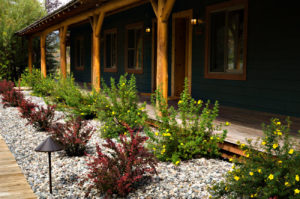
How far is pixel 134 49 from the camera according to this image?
1134cm

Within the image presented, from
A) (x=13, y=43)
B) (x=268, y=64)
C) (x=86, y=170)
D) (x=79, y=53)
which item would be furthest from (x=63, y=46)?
(x=86, y=170)

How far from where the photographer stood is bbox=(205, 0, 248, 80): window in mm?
6859

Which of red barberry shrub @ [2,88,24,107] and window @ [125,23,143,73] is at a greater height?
window @ [125,23,143,73]

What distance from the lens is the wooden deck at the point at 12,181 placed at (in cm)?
326

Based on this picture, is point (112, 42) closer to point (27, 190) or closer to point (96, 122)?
point (96, 122)

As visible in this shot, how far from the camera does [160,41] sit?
5.96 m

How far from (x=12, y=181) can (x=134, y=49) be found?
828cm

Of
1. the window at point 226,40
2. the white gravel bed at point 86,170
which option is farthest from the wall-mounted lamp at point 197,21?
the white gravel bed at point 86,170

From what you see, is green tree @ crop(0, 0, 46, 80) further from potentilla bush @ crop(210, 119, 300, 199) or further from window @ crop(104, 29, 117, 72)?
potentilla bush @ crop(210, 119, 300, 199)

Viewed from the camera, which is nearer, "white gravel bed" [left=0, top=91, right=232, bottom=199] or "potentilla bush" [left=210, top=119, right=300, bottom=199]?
"potentilla bush" [left=210, top=119, right=300, bottom=199]

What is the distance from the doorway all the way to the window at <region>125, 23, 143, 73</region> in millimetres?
1983

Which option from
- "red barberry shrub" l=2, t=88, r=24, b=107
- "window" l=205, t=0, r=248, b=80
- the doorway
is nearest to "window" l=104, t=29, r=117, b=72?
"red barberry shrub" l=2, t=88, r=24, b=107

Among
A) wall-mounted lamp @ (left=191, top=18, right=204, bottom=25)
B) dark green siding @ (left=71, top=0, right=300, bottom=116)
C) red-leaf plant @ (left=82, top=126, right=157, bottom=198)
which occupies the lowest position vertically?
red-leaf plant @ (left=82, top=126, right=157, bottom=198)

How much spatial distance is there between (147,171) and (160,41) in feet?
10.2
